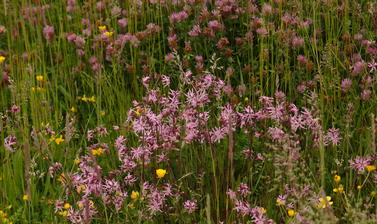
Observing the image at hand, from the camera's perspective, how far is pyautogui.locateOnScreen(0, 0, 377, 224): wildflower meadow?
2.71 m

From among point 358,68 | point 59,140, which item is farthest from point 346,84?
point 59,140

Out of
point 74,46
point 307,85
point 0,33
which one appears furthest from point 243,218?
point 0,33

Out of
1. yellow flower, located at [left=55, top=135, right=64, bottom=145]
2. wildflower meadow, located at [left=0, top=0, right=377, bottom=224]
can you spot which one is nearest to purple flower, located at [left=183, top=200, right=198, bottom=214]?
wildflower meadow, located at [left=0, top=0, right=377, bottom=224]

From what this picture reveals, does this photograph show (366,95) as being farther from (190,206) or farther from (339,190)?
(190,206)

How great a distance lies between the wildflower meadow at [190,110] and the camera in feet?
8.88

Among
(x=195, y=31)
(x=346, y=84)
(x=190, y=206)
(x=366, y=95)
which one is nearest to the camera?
(x=190, y=206)

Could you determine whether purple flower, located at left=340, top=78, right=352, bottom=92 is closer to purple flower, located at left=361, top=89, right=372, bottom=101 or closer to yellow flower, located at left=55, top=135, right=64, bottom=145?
purple flower, located at left=361, top=89, right=372, bottom=101

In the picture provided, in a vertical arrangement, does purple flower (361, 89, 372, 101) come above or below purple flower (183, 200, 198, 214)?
above

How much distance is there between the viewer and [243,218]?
2.69 metres

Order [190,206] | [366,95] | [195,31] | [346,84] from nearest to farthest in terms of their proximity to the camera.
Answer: [190,206], [366,95], [346,84], [195,31]

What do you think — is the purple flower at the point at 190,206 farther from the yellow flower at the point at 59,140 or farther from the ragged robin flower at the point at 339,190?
the yellow flower at the point at 59,140

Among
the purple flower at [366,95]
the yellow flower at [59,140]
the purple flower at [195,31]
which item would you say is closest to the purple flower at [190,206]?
the yellow flower at [59,140]

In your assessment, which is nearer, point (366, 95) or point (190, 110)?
point (190, 110)

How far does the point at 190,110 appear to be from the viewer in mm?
2705
